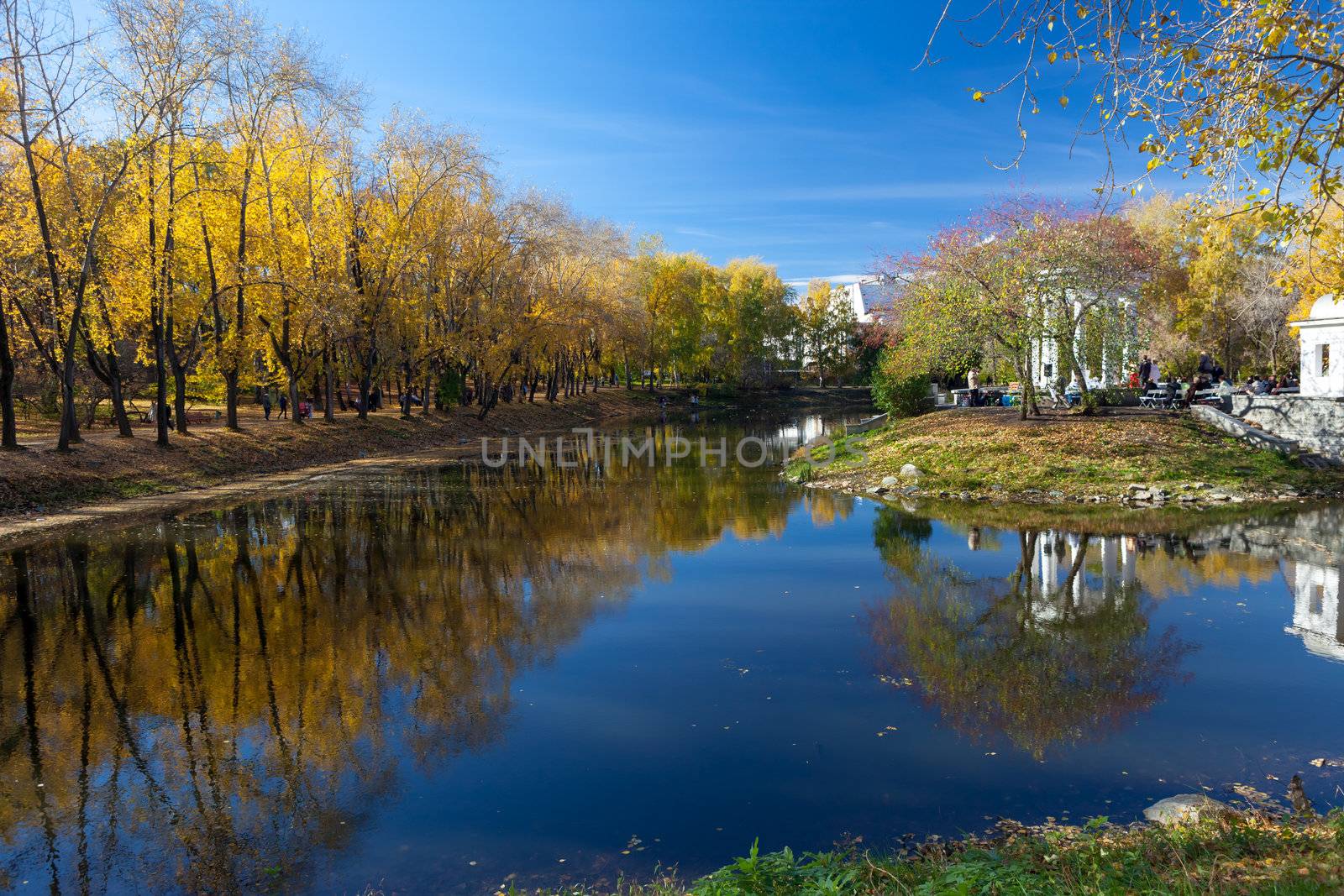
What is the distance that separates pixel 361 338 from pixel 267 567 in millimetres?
23345

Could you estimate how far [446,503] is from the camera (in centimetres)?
1984

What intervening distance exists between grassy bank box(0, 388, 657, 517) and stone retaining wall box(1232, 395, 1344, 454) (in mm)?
28366

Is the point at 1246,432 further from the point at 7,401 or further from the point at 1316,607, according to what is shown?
the point at 7,401

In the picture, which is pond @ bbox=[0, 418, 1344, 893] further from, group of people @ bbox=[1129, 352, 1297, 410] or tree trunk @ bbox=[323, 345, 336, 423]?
tree trunk @ bbox=[323, 345, 336, 423]

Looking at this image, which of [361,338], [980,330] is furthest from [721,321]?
[980,330]

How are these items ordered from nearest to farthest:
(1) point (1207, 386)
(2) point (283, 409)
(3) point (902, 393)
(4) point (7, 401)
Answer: (4) point (7, 401), (3) point (902, 393), (1) point (1207, 386), (2) point (283, 409)

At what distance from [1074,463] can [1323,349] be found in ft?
53.4

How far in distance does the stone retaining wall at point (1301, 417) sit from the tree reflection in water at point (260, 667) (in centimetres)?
1503

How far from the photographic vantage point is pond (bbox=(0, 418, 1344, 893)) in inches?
215

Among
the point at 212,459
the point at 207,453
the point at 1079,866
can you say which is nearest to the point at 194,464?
the point at 212,459

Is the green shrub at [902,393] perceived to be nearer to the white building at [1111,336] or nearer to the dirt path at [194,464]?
the white building at [1111,336]

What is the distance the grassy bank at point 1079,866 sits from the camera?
157 inches

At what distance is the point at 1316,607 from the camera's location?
10555 mm

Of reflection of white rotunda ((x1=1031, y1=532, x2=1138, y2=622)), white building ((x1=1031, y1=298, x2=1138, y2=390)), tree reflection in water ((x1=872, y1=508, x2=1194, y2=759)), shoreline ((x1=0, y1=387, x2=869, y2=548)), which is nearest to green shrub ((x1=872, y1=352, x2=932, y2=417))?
white building ((x1=1031, y1=298, x2=1138, y2=390))
